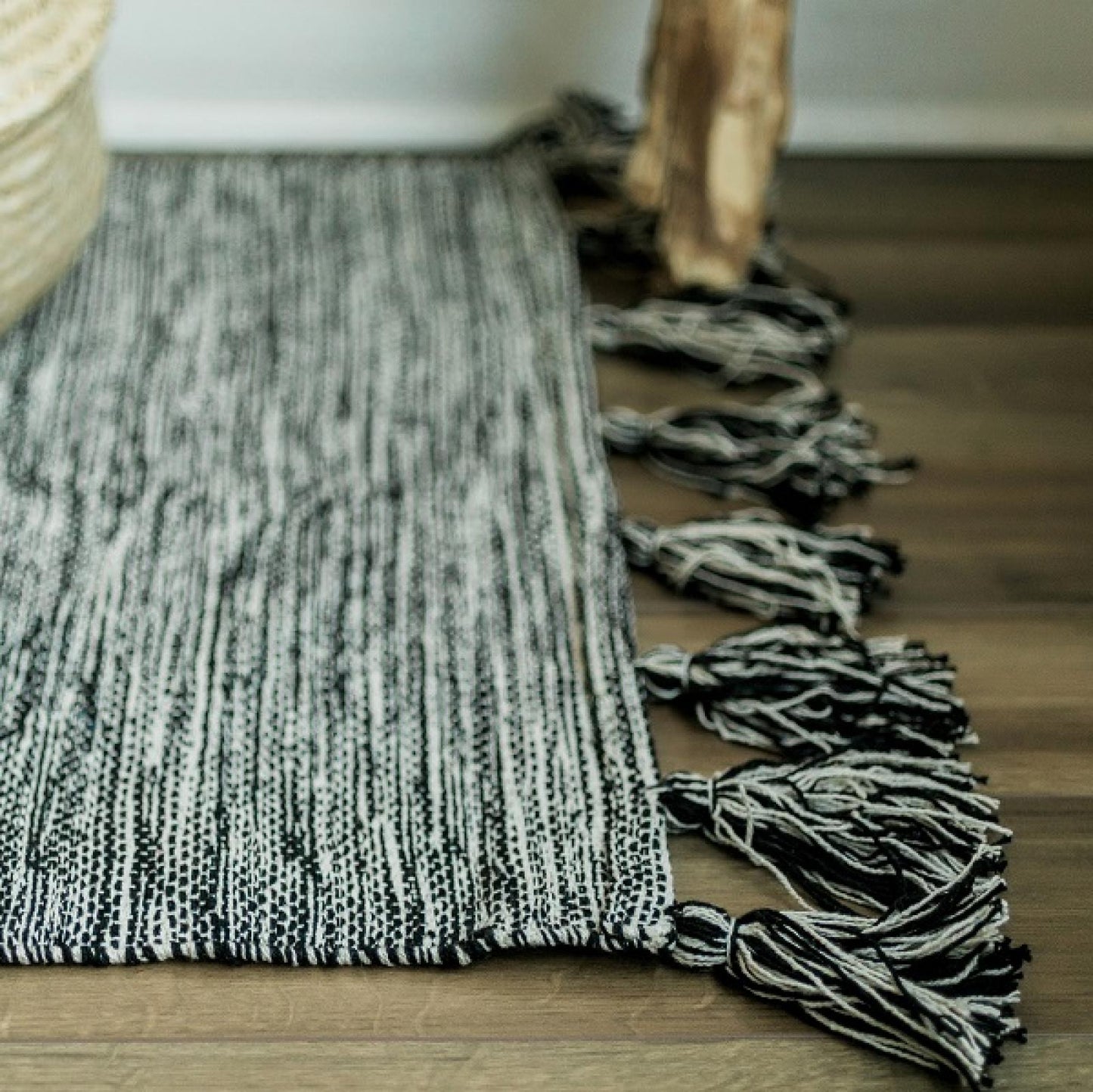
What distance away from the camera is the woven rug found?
878 millimetres

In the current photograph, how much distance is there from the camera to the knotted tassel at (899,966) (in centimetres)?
83

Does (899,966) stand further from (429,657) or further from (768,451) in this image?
(768,451)

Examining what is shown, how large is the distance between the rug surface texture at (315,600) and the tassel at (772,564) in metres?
0.04

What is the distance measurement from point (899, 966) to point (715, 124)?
75 centimetres

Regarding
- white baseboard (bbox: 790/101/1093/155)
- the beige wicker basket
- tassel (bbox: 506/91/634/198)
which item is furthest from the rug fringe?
Answer: the beige wicker basket

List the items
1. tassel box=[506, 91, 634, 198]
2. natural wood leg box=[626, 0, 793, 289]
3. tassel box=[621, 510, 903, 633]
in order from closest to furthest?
tassel box=[621, 510, 903, 633] < natural wood leg box=[626, 0, 793, 289] < tassel box=[506, 91, 634, 198]

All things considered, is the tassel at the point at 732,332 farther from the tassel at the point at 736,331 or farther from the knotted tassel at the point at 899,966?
the knotted tassel at the point at 899,966

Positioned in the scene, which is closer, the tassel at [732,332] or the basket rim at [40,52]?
the basket rim at [40,52]

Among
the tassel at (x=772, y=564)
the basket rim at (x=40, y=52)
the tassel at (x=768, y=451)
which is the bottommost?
the tassel at (x=772, y=564)

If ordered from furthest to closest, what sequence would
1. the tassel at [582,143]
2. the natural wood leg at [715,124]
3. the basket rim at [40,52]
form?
the tassel at [582,143], the natural wood leg at [715,124], the basket rim at [40,52]

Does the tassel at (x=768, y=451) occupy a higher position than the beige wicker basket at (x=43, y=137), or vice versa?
the beige wicker basket at (x=43, y=137)

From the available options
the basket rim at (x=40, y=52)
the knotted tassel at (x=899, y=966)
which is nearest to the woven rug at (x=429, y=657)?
the knotted tassel at (x=899, y=966)

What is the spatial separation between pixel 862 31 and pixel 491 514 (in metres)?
0.79

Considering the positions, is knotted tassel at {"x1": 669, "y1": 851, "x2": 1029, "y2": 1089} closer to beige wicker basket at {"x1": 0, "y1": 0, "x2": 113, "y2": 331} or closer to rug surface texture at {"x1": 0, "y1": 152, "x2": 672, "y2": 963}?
rug surface texture at {"x1": 0, "y1": 152, "x2": 672, "y2": 963}
